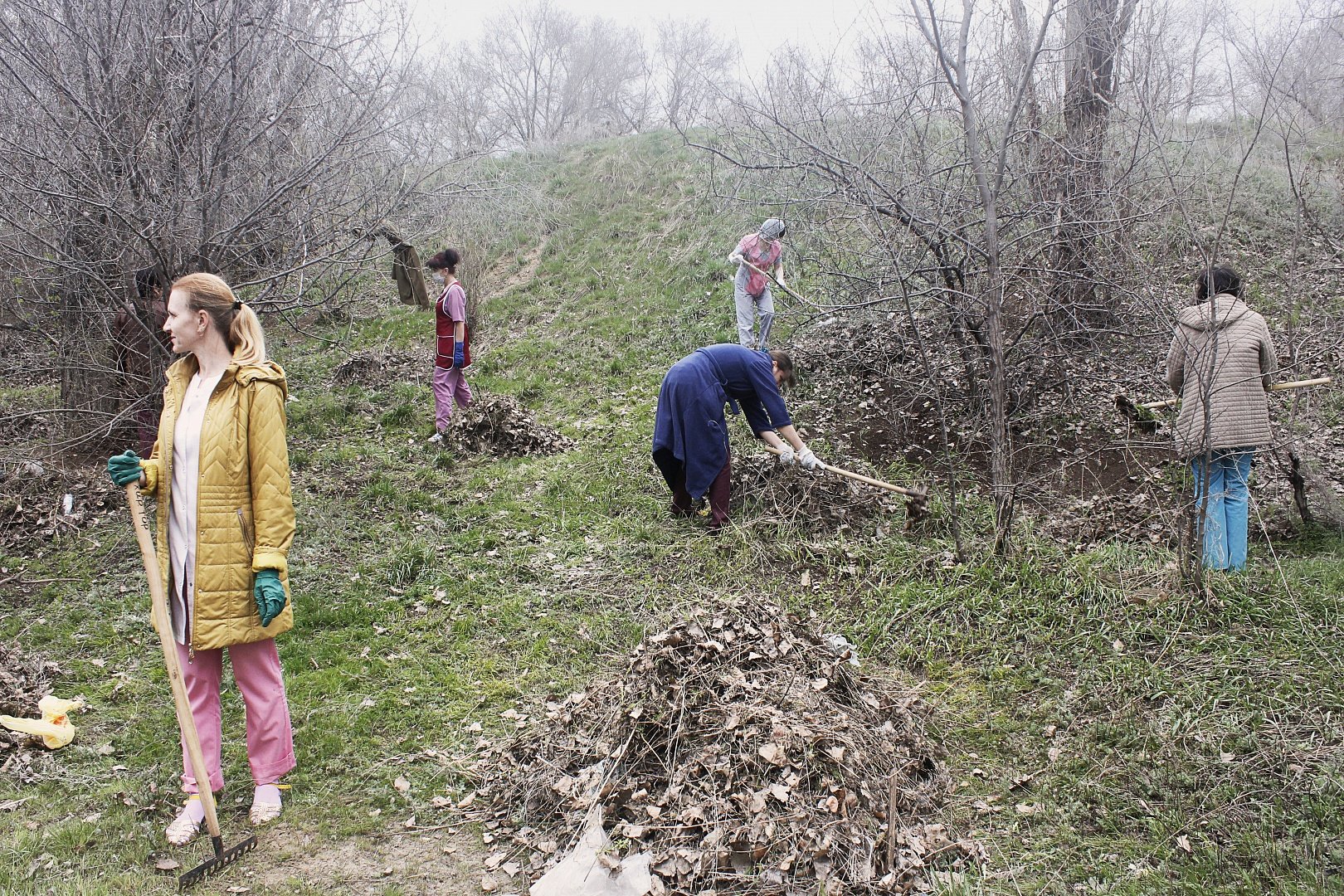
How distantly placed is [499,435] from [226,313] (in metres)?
4.75

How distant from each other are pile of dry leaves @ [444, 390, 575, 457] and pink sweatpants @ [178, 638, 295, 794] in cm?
451

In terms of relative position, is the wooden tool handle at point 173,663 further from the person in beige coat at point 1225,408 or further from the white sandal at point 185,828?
the person in beige coat at point 1225,408

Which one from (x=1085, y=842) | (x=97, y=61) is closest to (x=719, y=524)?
(x=1085, y=842)

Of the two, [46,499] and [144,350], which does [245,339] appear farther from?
[46,499]

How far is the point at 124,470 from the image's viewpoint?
9.88 feet

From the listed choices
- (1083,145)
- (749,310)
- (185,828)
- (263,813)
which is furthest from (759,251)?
(185,828)

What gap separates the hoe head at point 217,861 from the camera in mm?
2980

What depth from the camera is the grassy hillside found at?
3.12m

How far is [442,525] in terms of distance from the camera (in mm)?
6457

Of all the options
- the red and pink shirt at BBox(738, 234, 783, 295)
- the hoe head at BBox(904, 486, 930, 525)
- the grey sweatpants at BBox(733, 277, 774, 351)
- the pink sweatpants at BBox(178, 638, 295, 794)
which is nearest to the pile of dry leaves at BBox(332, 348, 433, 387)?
the grey sweatpants at BBox(733, 277, 774, 351)

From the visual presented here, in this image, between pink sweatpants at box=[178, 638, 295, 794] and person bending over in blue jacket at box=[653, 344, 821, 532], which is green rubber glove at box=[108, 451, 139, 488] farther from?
person bending over in blue jacket at box=[653, 344, 821, 532]

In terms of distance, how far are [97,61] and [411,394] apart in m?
4.68

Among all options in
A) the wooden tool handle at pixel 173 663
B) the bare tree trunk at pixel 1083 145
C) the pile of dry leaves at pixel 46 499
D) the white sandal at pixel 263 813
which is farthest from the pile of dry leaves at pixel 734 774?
the pile of dry leaves at pixel 46 499

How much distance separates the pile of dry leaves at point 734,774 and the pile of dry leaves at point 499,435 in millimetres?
4062
